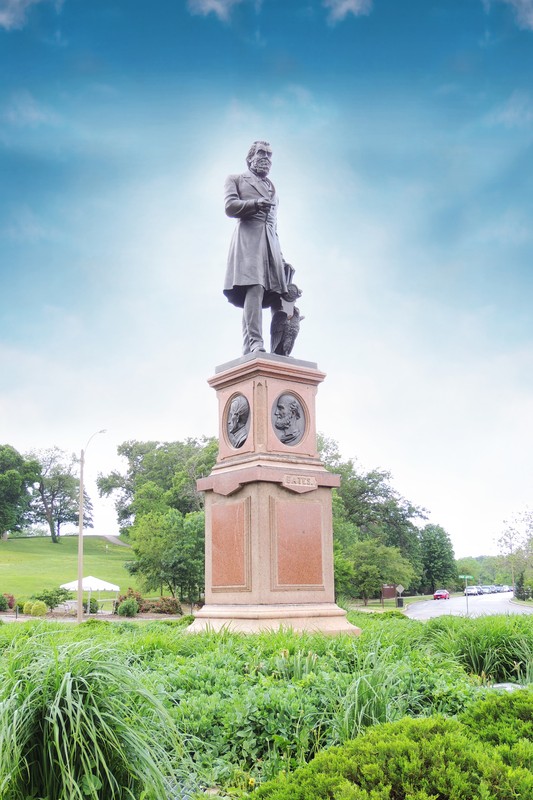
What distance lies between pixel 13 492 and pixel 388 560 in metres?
51.0

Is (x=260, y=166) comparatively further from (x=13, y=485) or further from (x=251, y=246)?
(x=13, y=485)

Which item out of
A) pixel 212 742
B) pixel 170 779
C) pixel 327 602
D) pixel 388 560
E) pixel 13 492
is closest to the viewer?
pixel 170 779

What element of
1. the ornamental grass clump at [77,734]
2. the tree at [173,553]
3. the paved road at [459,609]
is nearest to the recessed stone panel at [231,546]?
the ornamental grass clump at [77,734]

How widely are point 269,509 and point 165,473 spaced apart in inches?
2482

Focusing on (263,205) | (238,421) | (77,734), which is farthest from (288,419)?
(77,734)

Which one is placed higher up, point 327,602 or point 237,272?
point 237,272

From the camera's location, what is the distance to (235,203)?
425 inches

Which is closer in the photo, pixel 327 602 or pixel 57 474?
pixel 327 602

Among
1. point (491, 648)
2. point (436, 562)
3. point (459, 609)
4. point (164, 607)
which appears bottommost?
point (459, 609)

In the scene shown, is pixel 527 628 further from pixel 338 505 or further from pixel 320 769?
pixel 338 505

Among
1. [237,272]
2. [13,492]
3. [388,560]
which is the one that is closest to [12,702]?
[237,272]

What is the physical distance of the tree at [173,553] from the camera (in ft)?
134

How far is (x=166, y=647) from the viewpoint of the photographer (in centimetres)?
680

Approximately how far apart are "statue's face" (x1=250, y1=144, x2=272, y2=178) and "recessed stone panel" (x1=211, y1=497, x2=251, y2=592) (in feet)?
16.6
